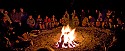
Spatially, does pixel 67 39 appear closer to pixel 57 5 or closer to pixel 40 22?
pixel 40 22

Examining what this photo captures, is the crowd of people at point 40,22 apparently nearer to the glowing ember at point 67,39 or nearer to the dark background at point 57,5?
the glowing ember at point 67,39

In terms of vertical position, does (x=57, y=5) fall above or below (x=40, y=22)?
above

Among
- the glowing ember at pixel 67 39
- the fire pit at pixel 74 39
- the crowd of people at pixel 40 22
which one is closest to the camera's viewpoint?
the fire pit at pixel 74 39

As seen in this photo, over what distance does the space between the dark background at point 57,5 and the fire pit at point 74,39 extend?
2.81 m

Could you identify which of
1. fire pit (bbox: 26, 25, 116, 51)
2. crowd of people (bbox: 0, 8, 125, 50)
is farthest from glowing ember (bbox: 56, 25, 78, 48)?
crowd of people (bbox: 0, 8, 125, 50)

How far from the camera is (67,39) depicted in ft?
36.4

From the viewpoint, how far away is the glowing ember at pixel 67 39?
1084 centimetres

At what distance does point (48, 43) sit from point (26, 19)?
261cm

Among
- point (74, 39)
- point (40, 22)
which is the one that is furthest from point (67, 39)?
point (40, 22)

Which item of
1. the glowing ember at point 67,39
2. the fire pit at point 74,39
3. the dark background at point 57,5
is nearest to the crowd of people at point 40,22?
the fire pit at point 74,39

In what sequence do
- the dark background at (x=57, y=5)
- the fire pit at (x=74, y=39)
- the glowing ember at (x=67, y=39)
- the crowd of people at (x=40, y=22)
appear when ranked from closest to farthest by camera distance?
the fire pit at (x=74, y=39), the glowing ember at (x=67, y=39), the crowd of people at (x=40, y=22), the dark background at (x=57, y=5)

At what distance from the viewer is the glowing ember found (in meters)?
10.8

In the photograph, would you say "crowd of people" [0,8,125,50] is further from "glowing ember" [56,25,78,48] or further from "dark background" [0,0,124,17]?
"dark background" [0,0,124,17]

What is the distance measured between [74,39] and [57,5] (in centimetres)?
475
